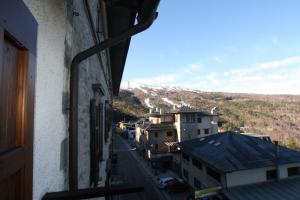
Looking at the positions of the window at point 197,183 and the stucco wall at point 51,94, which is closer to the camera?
the stucco wall at point 51,94

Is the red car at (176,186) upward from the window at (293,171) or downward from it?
downward

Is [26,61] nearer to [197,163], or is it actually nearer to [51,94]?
[51,94]

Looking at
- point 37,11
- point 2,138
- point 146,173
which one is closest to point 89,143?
point 37,11

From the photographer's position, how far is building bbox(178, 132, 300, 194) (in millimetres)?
15367

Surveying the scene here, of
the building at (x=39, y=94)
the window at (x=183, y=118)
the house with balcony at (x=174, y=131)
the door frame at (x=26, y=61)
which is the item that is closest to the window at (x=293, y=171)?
the house with balcony at (x=174, y=131)

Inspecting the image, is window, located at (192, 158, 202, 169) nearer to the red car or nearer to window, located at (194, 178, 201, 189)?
window, located at (194, 178, 201, 189)

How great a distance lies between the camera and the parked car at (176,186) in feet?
70.7

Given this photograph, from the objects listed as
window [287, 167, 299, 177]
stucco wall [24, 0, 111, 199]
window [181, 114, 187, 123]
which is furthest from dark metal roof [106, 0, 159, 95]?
window [181, 114, 187, 123]

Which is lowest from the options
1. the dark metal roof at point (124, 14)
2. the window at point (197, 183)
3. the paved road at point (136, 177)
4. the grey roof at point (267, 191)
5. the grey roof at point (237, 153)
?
the paved road at point (136, 177)

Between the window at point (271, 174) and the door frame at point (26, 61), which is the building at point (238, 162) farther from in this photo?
the door frame at point (26, 61)

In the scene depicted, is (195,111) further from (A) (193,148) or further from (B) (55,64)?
(B) (55,64)

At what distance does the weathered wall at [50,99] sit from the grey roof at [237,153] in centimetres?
1412

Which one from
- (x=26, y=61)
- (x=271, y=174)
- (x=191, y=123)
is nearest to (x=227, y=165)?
(x=271, y=174)

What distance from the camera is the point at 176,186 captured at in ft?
71.5
